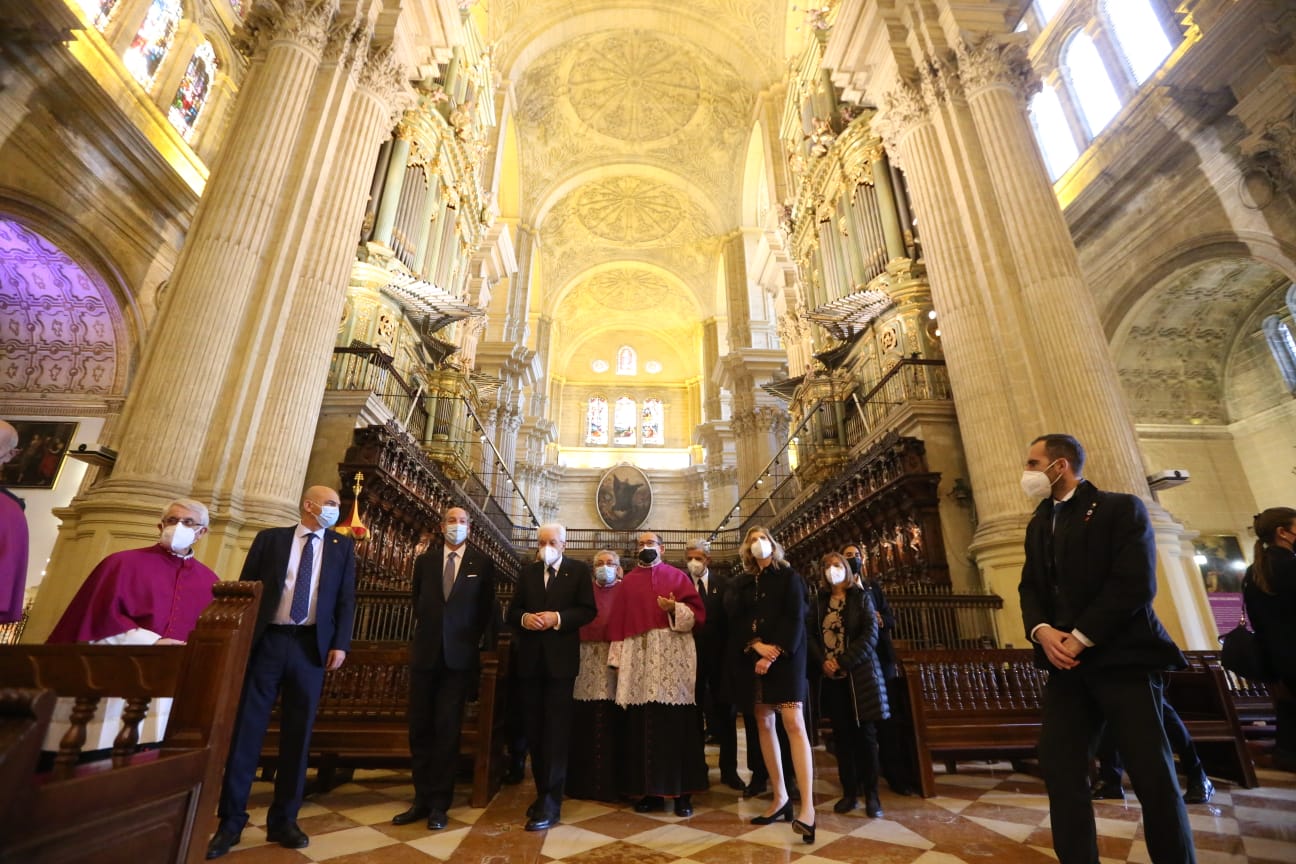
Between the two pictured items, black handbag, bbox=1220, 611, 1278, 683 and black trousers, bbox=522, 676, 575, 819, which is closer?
black handbag, bbox=1220, 611, 1278, 683

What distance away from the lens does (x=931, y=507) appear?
23.7ft

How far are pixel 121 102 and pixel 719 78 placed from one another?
635 inches

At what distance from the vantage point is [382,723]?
3.51 metres

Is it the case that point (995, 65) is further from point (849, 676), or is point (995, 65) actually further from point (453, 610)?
point (453, 610)

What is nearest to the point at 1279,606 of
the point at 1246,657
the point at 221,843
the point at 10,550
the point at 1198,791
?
the point at 1246,657

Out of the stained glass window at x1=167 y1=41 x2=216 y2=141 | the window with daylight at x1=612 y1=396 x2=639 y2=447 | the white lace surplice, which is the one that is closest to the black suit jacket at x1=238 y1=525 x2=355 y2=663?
the white lace surplice

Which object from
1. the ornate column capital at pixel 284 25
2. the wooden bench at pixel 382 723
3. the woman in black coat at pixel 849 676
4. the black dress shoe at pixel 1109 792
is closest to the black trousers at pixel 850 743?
the woman in black coat at pixel 849 676

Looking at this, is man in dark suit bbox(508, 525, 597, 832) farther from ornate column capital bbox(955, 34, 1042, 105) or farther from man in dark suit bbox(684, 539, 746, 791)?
ornate column capital bbox(955, 34, 1042, 105)

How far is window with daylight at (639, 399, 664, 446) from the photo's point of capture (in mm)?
28516

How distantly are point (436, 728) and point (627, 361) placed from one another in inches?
1084

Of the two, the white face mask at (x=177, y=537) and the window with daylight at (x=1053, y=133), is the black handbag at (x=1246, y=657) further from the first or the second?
the window with daylight at (x=1053, y=133)

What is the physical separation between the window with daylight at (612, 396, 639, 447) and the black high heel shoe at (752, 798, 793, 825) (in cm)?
2540

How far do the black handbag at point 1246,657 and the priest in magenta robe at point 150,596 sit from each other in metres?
4.32

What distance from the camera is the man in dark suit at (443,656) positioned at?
9.43 ft
